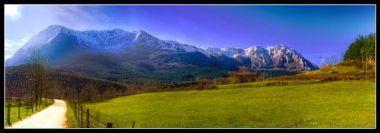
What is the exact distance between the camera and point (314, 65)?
90.1 ft

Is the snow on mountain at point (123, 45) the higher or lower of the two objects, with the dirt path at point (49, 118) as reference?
higher

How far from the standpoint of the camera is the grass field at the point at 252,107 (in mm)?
26906

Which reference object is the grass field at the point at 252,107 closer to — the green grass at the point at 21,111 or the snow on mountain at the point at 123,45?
the snow on mountain at the point at 123,45

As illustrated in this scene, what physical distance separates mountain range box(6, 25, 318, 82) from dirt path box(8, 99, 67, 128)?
1.79 metres

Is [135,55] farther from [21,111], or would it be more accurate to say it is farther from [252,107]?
[252,107]

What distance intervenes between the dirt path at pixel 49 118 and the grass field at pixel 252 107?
4.58 feet

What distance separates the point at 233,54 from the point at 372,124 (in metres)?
6.22

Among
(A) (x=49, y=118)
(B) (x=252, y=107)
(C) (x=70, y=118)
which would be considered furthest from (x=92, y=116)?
(B) (x=252, y=107)

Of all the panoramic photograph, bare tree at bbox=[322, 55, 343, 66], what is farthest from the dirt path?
bare tree at bbox=[322, 55, 343, 66]

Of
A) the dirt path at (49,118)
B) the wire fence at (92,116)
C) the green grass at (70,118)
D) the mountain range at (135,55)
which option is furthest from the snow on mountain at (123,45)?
the green grass at (70,118)

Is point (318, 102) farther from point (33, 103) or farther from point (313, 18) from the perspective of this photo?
point (33, 103)

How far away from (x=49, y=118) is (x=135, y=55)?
170 inches

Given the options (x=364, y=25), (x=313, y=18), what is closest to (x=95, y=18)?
(x=313, y=18)

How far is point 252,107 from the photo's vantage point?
31.9m
